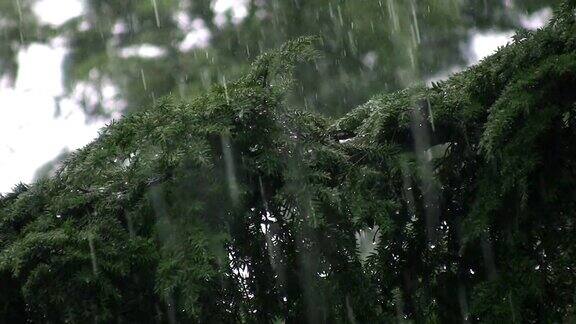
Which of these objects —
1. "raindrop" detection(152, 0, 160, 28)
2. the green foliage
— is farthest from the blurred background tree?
the green foliage

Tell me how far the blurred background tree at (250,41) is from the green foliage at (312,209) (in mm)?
3134

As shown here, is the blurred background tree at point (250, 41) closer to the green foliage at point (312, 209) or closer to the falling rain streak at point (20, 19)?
the falling rain streak at point (20, 19)

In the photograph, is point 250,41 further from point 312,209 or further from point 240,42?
point 312,209

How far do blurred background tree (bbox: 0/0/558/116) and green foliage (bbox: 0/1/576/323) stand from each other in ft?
10.3

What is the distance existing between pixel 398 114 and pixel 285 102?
384 mm

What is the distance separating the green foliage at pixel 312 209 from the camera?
222 cm

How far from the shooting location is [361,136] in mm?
2730

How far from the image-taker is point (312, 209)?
226cm

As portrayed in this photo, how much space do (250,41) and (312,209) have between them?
171 inches

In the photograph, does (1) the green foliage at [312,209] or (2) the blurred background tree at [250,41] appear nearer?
(1) the green foliage at [312,209]

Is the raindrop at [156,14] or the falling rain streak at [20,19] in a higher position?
the falling rain streak at [20,19]

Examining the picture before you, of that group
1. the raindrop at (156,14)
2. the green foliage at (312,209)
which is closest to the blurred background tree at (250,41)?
the raindrop at (156,14)

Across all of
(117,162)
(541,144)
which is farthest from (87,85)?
(541,144)

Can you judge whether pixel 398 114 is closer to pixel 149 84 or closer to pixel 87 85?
pixel 149 84
